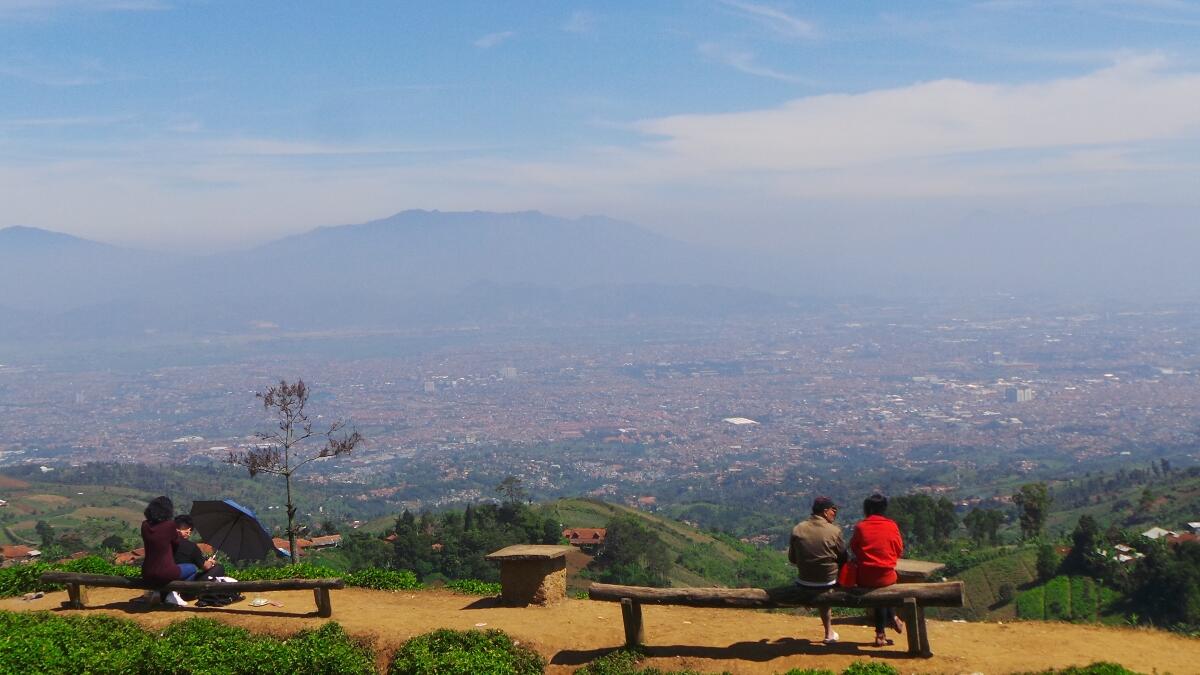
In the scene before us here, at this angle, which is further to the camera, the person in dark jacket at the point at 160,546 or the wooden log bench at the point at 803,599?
the person in dark jacket at the point at 160,546

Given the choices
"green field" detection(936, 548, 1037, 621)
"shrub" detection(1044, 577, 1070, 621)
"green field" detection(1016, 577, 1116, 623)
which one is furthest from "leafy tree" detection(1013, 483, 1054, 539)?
"green field" detection(1016, 577, 1116, 623)

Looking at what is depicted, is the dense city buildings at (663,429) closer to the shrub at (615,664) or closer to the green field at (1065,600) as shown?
the green field at (1065,600)

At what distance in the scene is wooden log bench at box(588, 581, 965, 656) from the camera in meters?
8.05

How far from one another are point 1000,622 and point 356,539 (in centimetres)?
3162

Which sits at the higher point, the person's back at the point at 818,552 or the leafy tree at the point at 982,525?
the person's back at the point at 818,552

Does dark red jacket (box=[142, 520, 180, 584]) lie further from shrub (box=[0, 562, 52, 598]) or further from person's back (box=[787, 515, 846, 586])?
person's back (box=[787, 515, 846, 586])

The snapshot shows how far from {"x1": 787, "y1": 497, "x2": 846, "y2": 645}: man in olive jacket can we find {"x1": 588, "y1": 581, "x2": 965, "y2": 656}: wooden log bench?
9 cm

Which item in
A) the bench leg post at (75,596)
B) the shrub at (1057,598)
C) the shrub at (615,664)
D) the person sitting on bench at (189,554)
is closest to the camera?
the shrub at (615,664)

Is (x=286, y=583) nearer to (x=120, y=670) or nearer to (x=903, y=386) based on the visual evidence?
(x=120, y=670)

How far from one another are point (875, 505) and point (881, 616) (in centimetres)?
96

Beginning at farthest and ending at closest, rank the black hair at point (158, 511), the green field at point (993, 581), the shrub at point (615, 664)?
the green field at point (993, 581)
the black hair at point (158, 511)
the shrub at point (615, 664)

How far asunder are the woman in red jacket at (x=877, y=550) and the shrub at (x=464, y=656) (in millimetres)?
2970

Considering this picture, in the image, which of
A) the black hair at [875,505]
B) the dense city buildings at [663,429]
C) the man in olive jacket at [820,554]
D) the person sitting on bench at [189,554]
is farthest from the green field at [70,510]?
the black hair at [875,505]

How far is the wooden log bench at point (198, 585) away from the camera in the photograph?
10.3m
